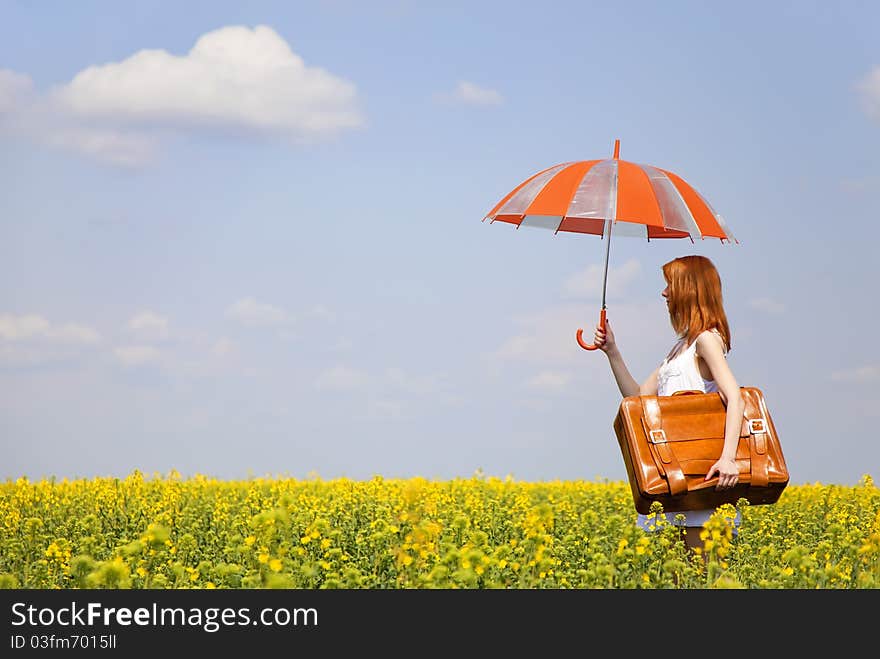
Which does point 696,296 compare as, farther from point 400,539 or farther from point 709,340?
point 400,539

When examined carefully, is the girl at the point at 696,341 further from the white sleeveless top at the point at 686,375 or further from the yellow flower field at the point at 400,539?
the yellow flower field at the point at 400,539

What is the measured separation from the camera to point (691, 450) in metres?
6.00

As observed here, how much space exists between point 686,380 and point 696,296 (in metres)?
0.52

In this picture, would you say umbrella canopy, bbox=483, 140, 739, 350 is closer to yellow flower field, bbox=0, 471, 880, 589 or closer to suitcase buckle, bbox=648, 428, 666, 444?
suitcase buckle, bbox=648, 428, 666, 444

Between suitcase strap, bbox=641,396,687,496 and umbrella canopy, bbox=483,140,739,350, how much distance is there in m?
0.87

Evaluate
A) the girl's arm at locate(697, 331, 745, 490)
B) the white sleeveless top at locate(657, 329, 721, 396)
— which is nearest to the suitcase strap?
the girl's arm at locate(697, 331, 745, 490)

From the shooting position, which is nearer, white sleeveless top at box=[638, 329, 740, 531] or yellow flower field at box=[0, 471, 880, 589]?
yellow flower field at box=[0, 471, 880, 589]

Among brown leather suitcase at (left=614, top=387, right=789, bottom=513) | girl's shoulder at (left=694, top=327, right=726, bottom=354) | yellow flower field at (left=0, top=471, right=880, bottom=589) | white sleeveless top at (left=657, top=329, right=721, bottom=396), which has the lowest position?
yellow flower field at (left=0, top=471, right=880, bottom=589)

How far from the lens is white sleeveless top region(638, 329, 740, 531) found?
6188 mm

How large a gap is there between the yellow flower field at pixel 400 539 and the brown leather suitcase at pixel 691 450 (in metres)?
0.27
